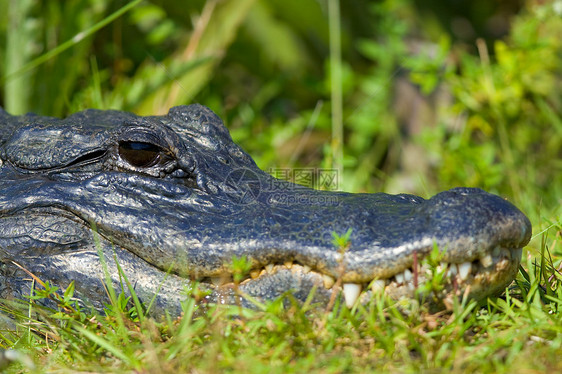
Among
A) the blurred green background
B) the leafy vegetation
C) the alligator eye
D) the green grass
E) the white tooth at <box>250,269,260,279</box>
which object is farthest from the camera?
the blurred green background

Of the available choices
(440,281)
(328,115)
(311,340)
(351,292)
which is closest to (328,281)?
(351,292)

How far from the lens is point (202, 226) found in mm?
2438

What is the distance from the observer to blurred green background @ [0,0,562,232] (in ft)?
15.8

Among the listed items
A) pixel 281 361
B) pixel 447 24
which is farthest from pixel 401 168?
pixel 281 361

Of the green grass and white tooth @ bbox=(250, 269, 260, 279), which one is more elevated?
white tooth @ bbox=(250, 269, 260, 279)

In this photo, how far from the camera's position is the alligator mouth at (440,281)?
2.14 m

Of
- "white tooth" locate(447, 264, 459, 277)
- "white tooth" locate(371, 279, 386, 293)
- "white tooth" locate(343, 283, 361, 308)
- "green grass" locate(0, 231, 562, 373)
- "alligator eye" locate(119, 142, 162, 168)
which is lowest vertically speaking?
"green grass" locate(0, 231, 562, 373)

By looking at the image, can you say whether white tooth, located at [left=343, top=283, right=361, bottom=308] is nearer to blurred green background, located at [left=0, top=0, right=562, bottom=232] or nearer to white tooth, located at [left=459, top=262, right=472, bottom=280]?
white tooth, located at [left=459, top=262, right=472, bottom=280]

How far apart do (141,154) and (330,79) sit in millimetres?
3758

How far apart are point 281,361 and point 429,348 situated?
49 centimetres

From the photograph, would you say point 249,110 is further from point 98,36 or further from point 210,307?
point 210,307

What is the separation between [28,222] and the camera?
263 cm

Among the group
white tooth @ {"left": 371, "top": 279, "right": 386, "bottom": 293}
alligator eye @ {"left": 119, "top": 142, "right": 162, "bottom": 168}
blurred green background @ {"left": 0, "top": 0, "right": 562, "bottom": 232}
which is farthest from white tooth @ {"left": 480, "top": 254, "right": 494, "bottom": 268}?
blurred green background @ {"left": 0, "top": 0, "right": 562, "bottom": 232}

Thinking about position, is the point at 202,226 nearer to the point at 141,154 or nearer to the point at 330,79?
the point at 141,154
